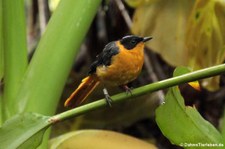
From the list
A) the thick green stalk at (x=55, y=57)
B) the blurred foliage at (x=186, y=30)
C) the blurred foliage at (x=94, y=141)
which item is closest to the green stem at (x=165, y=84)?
the thick green stalk at (x=55, y=57)

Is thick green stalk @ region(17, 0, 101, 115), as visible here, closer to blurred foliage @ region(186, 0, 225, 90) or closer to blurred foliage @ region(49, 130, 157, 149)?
blurred foliage @ region(49, 130, 157, 149)

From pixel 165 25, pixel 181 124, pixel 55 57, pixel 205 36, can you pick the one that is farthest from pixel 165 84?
pixel 165 25

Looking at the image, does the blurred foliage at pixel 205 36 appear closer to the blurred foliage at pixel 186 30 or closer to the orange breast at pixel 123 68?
the blurred foliage at pixel 186 30

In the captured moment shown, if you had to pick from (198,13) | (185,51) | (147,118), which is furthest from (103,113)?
(198,13)

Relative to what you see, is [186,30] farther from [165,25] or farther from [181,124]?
[181,124]

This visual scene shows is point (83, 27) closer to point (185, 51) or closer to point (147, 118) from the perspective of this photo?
point (185, 51)

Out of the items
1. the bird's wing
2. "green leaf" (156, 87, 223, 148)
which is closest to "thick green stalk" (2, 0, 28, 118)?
the bird's wing
